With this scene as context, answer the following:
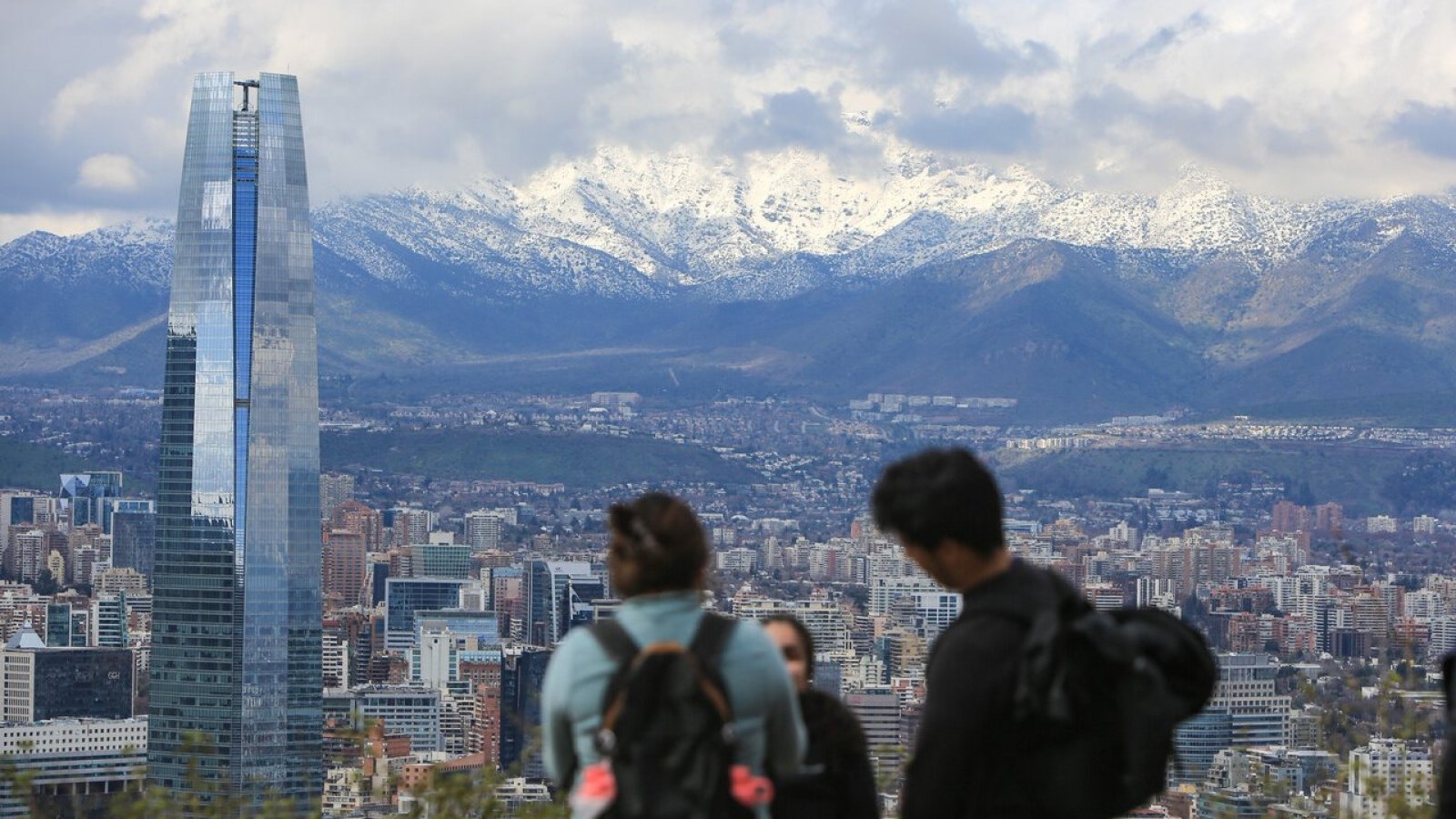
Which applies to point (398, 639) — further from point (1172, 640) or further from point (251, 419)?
point (1172, 640)

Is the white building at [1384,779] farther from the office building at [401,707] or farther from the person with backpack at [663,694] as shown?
the office building at [401,707]

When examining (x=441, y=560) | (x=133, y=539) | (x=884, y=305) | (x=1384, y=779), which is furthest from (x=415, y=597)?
(x=884, y=305)

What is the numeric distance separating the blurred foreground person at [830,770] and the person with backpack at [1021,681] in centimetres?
28

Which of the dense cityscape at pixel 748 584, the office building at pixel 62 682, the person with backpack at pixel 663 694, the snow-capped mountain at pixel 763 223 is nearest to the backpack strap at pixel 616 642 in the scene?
the person with backpack at pixel 663 694

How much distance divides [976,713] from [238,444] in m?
35.4

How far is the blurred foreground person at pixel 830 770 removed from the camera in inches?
132

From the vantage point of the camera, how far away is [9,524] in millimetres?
60156

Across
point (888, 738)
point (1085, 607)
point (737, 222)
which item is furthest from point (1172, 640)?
point (737, 222)

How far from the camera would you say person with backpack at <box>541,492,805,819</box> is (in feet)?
9.86

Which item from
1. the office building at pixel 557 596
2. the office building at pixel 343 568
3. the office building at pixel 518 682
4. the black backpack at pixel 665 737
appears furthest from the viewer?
the office building at pixel 343 568

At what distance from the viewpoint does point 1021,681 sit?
2.91 metres

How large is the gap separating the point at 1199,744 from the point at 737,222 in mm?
160441

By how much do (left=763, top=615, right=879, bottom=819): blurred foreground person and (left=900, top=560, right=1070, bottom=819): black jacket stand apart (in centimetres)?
32

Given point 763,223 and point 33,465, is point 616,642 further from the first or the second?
point 763,223
